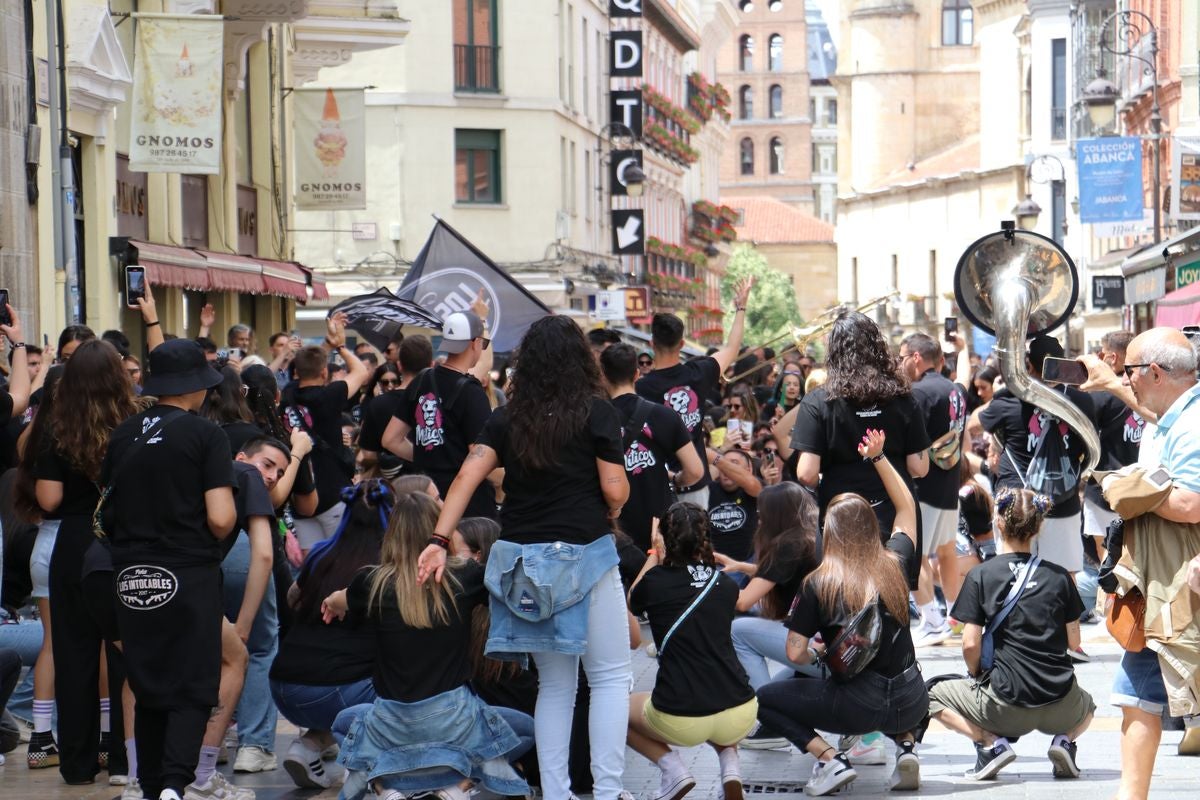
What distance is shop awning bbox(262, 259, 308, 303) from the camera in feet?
79.8

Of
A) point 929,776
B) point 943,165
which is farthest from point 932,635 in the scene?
point 943,165

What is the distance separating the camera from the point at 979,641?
8.58m

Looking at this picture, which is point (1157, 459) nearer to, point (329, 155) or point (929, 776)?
point (929, 776)

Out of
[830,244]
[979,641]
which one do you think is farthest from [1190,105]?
[830,244]

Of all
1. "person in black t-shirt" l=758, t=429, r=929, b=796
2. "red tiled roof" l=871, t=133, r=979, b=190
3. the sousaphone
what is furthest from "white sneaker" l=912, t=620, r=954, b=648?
"red tiled roof" l=871, t=133, r=979, b=190

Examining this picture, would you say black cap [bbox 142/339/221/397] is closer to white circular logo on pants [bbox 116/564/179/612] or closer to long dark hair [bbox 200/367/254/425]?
white circular logo on pants [bbox 116/564/179/612]

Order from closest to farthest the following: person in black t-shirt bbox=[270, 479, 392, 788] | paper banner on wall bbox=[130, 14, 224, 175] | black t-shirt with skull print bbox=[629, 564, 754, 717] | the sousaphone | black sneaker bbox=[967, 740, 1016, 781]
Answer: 1. black t-shirt with skull print bbox=[629, 564, 754, 717]
2. person in black t-shirt bbox=[270, 479, 392, 788]
3. black sneaker bbox=[967, 740, 1016, 781]
4. the sousaphone
5. paper banner on wall bbox=[130, 14, 224, 175]

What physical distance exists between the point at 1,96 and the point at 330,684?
887 cm

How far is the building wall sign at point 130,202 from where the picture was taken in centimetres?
2011

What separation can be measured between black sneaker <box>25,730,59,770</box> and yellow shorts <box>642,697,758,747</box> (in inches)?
108

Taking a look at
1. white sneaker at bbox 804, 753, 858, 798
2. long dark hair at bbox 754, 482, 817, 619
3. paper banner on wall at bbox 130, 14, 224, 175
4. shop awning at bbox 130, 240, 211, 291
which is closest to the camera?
white sneaker at bbox 804, 753, 858, 798

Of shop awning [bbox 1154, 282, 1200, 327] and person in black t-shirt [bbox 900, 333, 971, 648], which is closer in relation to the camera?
person in black t-shirt [bbox 900, 333, 971, 648]

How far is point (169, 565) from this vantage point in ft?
24.2

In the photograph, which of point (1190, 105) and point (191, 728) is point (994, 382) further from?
point (1190, 105)
